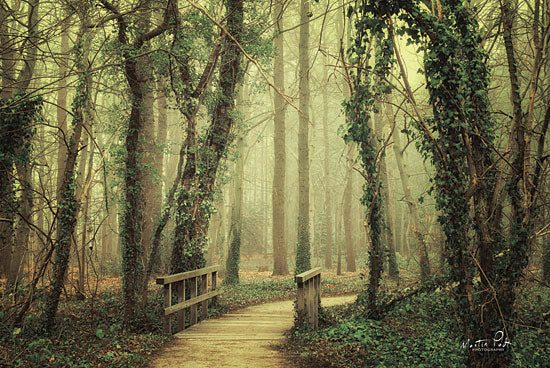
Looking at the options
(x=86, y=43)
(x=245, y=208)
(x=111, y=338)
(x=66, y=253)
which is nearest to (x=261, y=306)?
(x=111, y=338)

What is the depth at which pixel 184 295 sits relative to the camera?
7.78 m

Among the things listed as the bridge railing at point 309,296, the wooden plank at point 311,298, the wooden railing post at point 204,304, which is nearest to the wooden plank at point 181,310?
the wooden railing post at point 204,304

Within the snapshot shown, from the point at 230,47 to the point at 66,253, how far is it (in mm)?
6007

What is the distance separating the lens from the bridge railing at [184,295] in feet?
23.6

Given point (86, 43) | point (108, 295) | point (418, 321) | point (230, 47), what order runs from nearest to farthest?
point (86, 43), point (418, 321), point (230, 47), point (108, 295)

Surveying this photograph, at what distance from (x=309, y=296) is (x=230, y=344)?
5.48 feet

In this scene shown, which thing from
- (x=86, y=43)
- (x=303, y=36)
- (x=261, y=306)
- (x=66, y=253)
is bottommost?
(x=261, y=306)

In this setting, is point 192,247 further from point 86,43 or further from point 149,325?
point 86,43

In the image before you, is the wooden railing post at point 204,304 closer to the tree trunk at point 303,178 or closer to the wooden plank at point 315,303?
the wooden plank at point 315,303

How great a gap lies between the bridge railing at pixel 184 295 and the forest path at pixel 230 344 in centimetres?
24

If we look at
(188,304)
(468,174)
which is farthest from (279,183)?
(468,174)

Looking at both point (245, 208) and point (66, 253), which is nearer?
point (66, 253)

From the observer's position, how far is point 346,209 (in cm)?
2042

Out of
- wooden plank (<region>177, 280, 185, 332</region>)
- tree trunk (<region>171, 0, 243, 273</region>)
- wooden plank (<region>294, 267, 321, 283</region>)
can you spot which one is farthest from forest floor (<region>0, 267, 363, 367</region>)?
wooden plank (<region>294, 267, 321, 283</region>)
